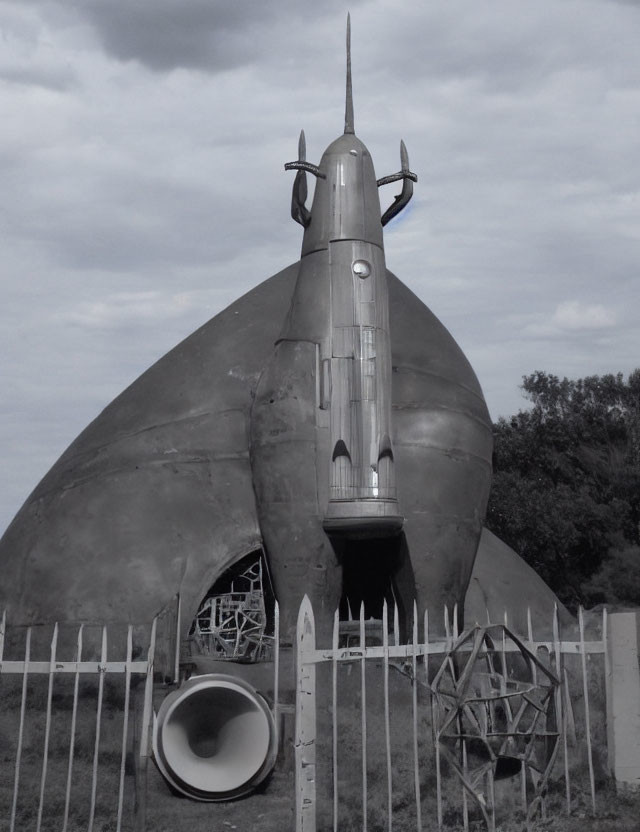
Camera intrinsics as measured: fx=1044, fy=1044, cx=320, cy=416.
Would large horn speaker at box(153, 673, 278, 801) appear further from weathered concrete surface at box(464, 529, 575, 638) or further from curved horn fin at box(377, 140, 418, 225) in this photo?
curved horn fin at box(377, 140, 418, 225)

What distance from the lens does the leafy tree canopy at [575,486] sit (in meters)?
30.7

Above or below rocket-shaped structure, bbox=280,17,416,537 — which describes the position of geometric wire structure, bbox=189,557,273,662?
below

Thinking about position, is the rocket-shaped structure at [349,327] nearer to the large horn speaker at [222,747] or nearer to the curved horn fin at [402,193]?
the curved horn fin at [402,193]

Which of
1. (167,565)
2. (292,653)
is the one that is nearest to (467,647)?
(292,653)

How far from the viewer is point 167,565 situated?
500 inches

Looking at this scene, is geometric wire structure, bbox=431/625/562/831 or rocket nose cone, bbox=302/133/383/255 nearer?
geometric wire structure, bbox=431/625/562/831

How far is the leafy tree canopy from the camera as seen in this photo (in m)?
30.7

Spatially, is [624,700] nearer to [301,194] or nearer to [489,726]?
[489,726]

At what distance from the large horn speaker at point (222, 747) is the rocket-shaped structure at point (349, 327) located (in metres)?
2.30

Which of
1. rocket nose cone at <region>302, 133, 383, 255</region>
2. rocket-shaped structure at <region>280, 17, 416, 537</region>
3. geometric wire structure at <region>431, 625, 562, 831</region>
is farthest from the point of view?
rocket nose cone at <region>302, 133, 383, 255</region>

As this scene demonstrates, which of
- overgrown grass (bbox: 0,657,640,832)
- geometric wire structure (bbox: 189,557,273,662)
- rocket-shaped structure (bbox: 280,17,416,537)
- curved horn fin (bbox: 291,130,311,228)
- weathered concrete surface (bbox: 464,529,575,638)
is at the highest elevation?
curved horn fin (bbox: 291,130,311,228)

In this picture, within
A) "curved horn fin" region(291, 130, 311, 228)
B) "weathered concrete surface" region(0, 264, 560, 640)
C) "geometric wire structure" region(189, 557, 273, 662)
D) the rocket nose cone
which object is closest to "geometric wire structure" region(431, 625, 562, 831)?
"weathered concrete surface" region(0, 264, 560, 640)

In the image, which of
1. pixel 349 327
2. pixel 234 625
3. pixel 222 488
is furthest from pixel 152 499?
pixel 349 327

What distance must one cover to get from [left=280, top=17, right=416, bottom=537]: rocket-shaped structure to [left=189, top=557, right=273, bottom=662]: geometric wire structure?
6.11ft
